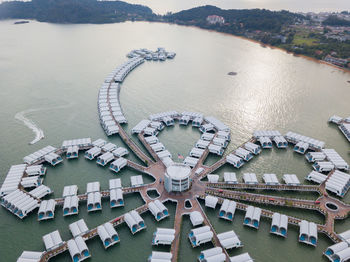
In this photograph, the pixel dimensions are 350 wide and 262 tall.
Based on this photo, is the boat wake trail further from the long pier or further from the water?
the long pier

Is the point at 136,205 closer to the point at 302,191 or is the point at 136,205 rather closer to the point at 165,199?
the point at 165,199

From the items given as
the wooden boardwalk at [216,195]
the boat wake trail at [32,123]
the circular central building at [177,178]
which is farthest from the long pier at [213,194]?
the boat wake trail at [32,123]

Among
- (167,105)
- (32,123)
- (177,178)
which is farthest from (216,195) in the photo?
(32,123)

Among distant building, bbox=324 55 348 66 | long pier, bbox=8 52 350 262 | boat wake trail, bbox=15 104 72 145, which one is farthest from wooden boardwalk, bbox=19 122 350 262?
distant building, bbox=324 55 348 66

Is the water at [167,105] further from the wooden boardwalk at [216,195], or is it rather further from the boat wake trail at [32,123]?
the wooden boardwalk at [216,195]

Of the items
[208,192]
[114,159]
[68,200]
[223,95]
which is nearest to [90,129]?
[114,159]

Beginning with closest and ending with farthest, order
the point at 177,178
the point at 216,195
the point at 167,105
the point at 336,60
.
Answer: the point at 177,178, the point at 216,195, the point at 167,105, the point at 336,60

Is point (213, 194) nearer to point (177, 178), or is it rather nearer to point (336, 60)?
point (177, 178)
